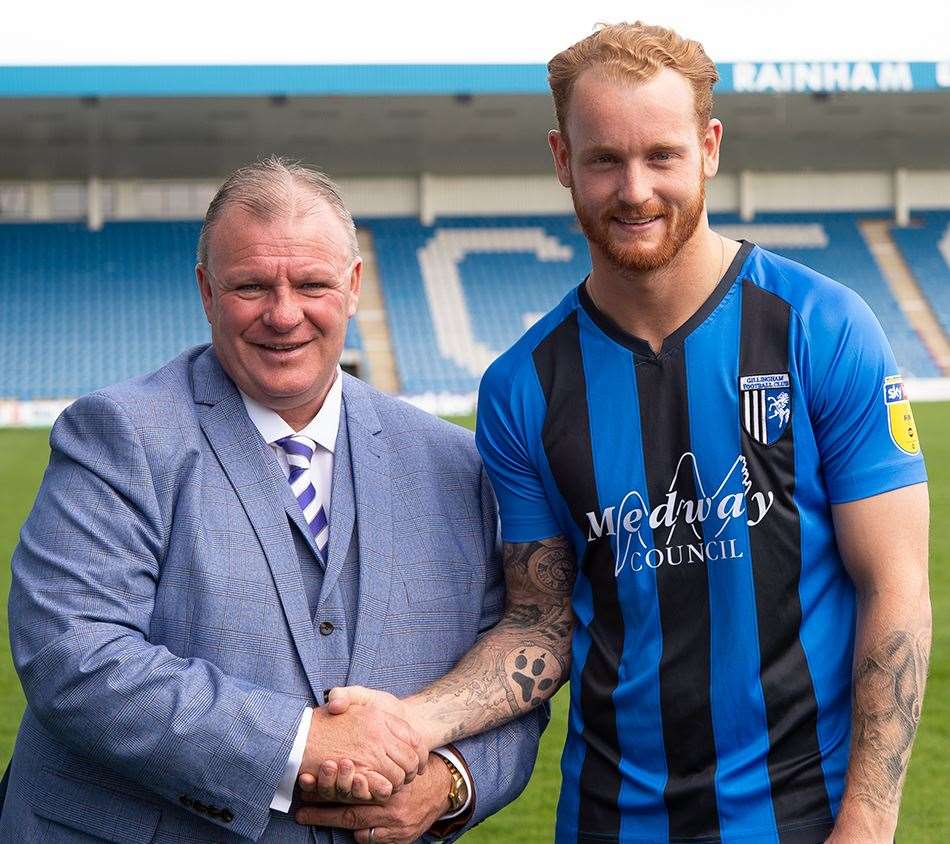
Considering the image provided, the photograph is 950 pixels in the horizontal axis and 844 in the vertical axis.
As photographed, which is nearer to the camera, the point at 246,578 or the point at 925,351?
the point at 246,578

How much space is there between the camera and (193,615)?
2230 millimetres

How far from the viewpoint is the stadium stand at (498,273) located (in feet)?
84.0

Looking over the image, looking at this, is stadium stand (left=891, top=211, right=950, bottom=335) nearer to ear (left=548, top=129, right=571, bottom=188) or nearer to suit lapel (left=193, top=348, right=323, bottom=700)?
ear (left=548, top=129, right=571, bottom=188)

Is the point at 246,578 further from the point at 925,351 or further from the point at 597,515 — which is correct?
the point at 925,351

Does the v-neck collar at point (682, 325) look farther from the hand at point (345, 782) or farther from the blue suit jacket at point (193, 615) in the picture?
the hand at point (345, 782)

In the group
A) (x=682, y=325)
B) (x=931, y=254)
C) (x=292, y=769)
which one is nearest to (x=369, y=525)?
(x=292, y=769)

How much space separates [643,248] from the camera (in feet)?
7.32

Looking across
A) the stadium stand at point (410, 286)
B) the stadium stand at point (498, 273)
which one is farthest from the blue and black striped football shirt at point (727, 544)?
the stadium stand at point (498, 273)

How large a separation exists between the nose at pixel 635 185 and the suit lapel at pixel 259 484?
2.67 ft

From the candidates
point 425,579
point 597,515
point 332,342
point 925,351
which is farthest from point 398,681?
point 925,351

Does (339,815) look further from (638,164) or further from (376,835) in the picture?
(638,164)

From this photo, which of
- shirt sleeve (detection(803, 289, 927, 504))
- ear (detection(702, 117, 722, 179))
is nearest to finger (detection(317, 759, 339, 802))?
shirt sleeve (detection(803, 289, 927, 504))

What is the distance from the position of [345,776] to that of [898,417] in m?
1.14

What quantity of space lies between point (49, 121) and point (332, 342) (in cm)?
2338
